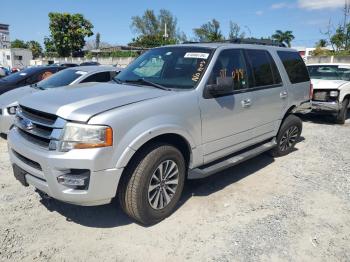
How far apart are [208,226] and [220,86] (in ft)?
5.16

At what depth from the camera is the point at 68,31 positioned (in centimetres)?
4909

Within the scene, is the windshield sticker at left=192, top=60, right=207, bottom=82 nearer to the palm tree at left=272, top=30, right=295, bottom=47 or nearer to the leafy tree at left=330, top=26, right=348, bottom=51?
the leafy tree at left=330, top=26, right=348, bottom=51

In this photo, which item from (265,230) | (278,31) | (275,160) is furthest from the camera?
(278,31)

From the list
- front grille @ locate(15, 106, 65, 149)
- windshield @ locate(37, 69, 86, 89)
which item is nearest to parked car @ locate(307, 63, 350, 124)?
windshield @ locate(37, 69, 86, 89)

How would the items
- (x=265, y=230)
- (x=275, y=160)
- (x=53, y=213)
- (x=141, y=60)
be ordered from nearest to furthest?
(x=265, y=230)
(x=53, y=213)
(x=141, y=60)
(x=275, y=160)

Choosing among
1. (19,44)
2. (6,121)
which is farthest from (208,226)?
(19,44)

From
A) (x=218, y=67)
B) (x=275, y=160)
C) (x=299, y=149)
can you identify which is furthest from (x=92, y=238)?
(x=299, y=149)

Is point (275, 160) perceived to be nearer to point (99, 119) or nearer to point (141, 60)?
point (141, 60)

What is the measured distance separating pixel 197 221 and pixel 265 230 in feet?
2.40

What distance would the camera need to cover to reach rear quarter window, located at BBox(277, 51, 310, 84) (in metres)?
5.62

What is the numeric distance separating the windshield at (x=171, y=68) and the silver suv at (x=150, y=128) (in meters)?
0.01

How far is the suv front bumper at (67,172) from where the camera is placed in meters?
2.96

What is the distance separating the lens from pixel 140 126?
10.6 feet

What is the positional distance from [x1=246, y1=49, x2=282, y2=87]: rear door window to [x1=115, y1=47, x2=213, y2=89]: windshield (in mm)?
884
